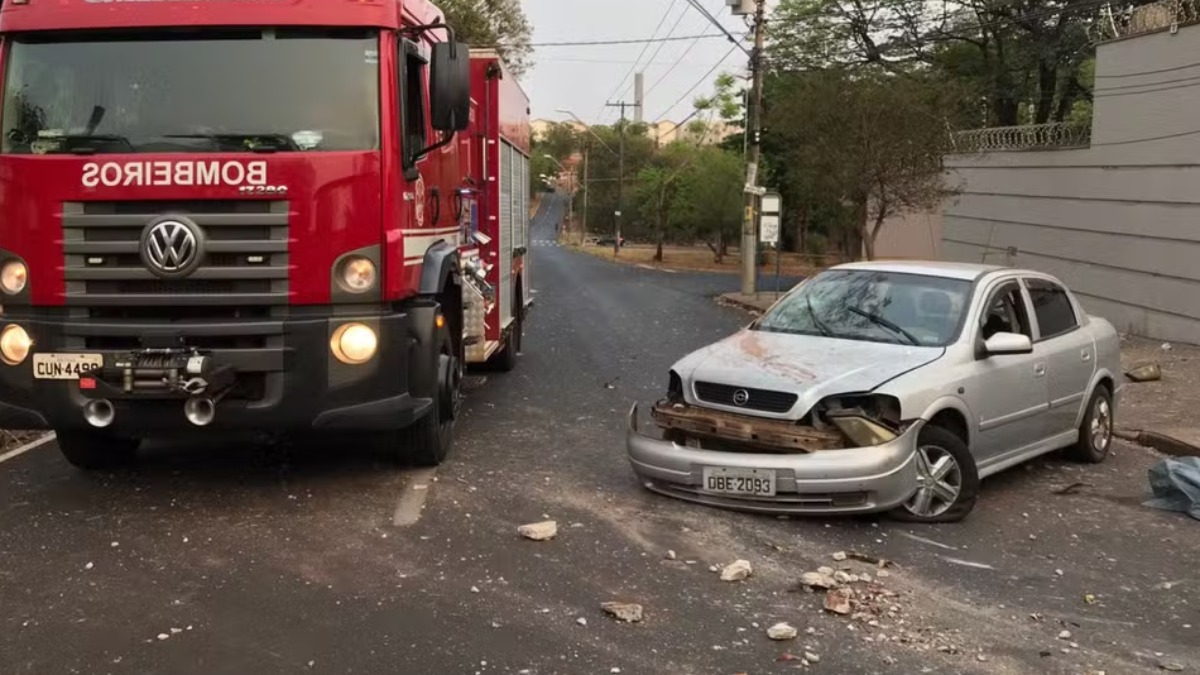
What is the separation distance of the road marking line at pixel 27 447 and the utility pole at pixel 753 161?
61.2 feet

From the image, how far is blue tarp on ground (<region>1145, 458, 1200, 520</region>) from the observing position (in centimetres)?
686

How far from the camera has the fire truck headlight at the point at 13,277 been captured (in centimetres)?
589

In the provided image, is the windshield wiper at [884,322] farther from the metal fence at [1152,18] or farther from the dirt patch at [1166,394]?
the metal fence at [1152,18]

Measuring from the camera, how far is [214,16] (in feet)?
19.6

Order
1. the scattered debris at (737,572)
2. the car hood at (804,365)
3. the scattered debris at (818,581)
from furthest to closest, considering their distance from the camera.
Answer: the car hood at (804,365), the scattered debris at (737,572), the scattered debris at (818,581)

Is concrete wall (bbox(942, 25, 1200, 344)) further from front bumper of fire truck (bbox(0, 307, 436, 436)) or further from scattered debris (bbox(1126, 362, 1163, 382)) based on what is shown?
front bumper of fire truck (bbox(0, 307, 436, 436))

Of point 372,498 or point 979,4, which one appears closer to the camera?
point 372,498

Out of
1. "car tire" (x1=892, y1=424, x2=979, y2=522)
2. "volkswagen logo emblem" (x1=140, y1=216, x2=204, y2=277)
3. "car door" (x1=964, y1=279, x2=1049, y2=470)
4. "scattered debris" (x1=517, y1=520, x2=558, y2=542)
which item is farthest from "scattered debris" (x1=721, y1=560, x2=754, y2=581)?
"volkswagen logo emblem" (x1=140, y1=216, x2=204, y2=277)

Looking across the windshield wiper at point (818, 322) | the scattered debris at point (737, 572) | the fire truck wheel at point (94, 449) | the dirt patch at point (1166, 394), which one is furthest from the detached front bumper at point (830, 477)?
the dirt patch at point (1166, 394)

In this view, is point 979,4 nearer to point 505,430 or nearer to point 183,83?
point 505,430

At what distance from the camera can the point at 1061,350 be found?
7.70 metres

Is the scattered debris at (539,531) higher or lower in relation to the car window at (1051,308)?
lower

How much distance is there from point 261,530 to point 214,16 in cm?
282

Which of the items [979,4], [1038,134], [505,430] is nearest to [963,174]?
[1038,134]
